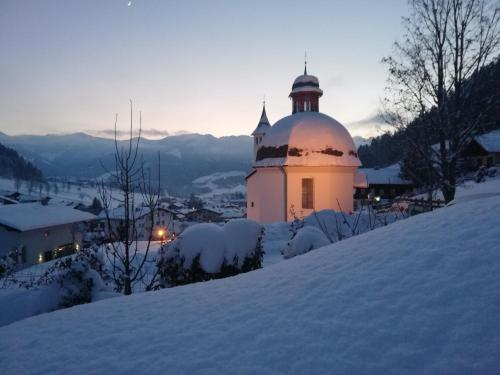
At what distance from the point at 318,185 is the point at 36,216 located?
80.8ft

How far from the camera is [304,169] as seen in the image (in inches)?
757

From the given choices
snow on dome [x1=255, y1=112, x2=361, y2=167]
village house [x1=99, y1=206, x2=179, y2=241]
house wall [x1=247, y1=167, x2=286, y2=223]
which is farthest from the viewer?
house wall [x1=247, y1=167, x2=286, y2=223]

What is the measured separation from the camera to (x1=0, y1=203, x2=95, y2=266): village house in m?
25.3

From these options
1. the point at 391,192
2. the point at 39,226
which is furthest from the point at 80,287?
the point at 391,192

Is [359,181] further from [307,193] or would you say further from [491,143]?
[491,143]

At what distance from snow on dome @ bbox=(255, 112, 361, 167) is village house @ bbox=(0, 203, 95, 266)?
1572 cm

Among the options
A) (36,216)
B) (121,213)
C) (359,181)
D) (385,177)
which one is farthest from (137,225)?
(385,177)

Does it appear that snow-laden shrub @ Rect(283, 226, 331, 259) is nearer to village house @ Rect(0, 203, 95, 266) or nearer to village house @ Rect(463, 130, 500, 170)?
village house @ Rect(0, 203, 95, 266)

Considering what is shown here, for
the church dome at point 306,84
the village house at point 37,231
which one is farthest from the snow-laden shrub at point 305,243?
the village house at point 37,231

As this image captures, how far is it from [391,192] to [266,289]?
55842mm

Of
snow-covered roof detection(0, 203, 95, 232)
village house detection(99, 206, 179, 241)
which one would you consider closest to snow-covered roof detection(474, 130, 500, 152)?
village house detection(99, 206, 179, 241)

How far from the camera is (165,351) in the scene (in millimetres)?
2654

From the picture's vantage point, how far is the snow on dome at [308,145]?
62.9 ft

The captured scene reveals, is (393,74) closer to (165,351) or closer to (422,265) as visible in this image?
(422,265)
